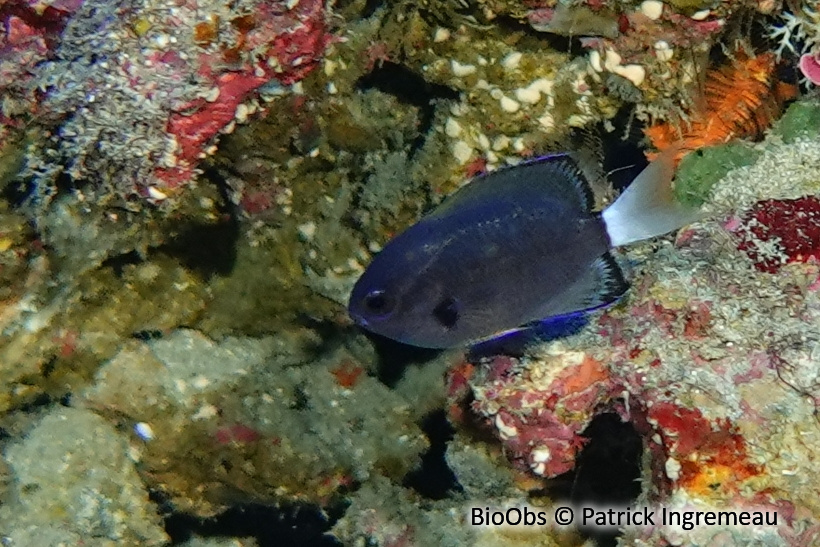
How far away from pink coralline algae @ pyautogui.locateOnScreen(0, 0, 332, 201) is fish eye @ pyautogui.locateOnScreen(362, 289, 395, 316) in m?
1.02

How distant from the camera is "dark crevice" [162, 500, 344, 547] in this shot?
15.4 ft

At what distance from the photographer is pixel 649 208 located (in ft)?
7.00

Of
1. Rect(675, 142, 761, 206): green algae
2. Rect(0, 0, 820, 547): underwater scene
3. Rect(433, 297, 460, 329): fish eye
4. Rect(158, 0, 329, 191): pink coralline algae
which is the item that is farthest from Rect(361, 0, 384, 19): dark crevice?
Rect(433, 297, 460, 329): fish eye

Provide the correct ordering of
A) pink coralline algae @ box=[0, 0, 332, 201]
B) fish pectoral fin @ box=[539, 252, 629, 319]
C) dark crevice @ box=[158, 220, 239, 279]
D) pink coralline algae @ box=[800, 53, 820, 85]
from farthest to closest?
1. dark crevice @ box=[158, 220, 239, 279]
2. pink coralline algae @ box=[800, 53, 820, 85]
3. pink coralline algae @ box=[0, 0, 332, 201]
4. fish pectoral fin @ box=[539, 252, 629, 319]

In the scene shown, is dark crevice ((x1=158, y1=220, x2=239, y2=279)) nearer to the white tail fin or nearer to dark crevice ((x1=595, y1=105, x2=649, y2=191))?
dark crevice ((x1=595, y1=105, x2=649, y2=191))

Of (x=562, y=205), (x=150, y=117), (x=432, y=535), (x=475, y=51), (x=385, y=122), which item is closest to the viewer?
(x=562, y=205)

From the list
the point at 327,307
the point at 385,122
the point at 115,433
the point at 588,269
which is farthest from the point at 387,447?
the point at 588,269

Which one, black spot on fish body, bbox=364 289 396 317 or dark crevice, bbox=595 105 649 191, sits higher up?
black spot on fish body, bbox=364 289 396 317

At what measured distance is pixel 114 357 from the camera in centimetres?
364

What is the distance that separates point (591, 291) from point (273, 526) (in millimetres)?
3717

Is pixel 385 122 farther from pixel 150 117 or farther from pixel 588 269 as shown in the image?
pixel 588 269

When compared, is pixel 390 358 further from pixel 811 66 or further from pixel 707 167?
pixel 811 66

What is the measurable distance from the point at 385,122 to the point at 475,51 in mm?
605

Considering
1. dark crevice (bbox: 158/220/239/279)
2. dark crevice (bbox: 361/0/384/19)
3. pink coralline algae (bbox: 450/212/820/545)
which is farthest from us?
dark crevice (bbox: 158/220/239/279)
